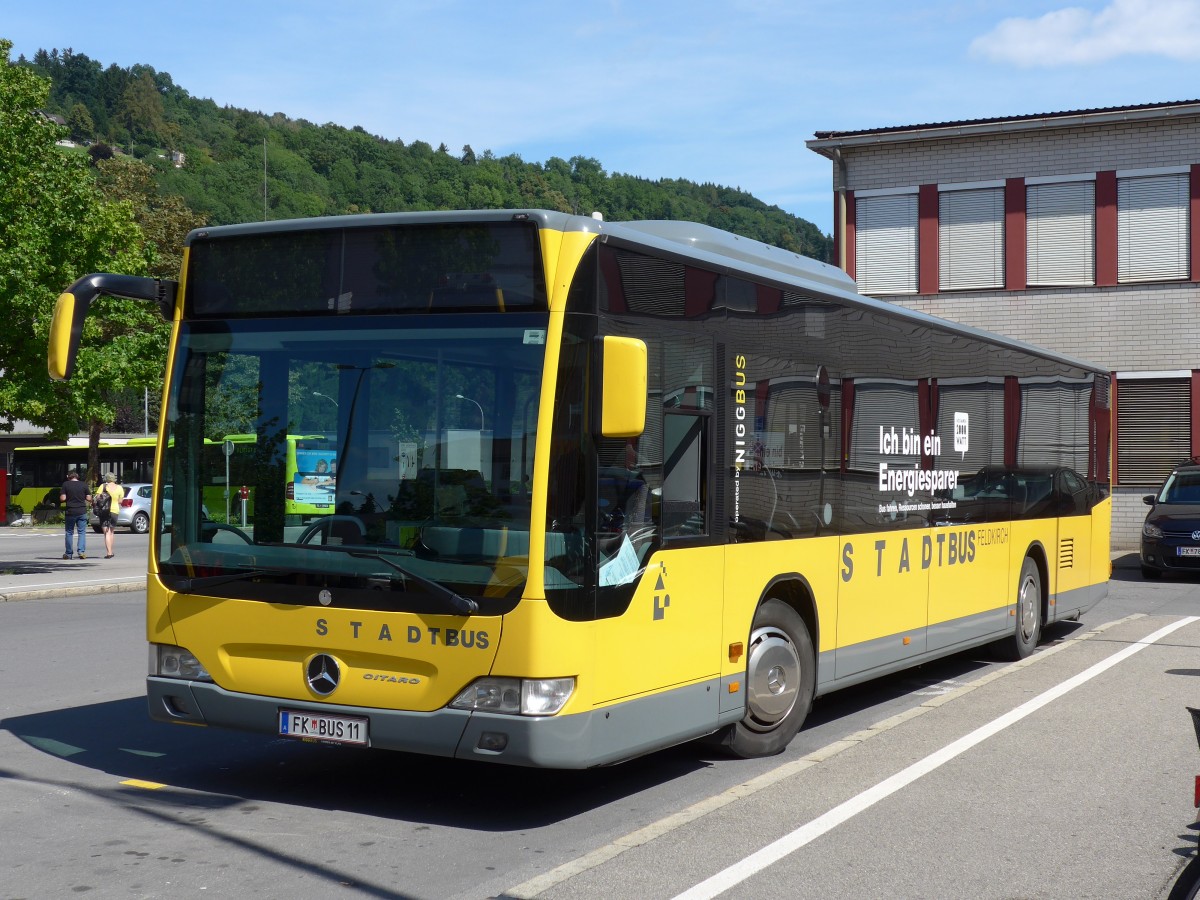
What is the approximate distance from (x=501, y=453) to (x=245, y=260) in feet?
5.99

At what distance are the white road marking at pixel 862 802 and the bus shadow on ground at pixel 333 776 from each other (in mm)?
1073

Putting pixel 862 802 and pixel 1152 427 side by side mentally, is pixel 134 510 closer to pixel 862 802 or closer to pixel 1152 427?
pixel 1152 427

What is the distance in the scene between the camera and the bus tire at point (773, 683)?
7.69 metres

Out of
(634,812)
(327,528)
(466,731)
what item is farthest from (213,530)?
(634,812)

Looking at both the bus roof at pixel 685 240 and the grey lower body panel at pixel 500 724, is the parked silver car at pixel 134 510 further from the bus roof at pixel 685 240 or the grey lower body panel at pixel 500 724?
the grey lower body panel at pixel 500 724

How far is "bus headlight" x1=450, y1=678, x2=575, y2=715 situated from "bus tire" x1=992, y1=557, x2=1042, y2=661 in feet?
24.6

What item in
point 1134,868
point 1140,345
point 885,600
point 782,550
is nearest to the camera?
point 1134,868

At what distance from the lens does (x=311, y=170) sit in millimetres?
104375

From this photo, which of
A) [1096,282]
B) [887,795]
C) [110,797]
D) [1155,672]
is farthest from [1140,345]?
[110,797]

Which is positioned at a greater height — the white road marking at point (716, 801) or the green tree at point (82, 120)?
the green tree at point (82, 120)

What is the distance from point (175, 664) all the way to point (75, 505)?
2171 centimetres

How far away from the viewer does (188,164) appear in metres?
110

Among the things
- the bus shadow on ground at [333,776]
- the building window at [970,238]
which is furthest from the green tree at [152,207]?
the bus shadow on ground at [333,776]

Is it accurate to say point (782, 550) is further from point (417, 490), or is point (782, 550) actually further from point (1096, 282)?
point (1096, 282)
